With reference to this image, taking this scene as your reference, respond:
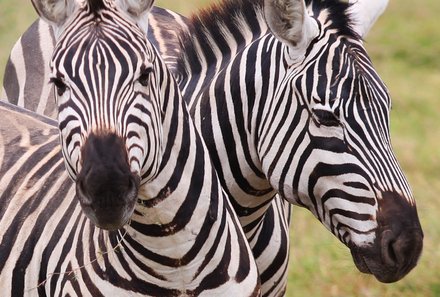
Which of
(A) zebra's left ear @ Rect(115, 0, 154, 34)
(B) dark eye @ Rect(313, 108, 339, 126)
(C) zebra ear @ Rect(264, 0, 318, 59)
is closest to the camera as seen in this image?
(A) zebra's left ear @ Rect(115, 0, 154, 34)

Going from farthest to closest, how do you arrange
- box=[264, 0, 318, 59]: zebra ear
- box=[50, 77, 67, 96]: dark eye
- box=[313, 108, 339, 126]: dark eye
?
box=[264, 0, 318, 59]: zebra ear, box=[313, 108, 339, 126]: dark eye, box=[50, 77, 67, 96]: dark eye

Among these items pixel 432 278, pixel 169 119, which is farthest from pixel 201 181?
pixel 432 278

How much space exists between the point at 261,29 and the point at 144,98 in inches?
60.4

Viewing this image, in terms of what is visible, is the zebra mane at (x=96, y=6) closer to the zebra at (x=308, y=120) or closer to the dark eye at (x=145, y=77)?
the dark eye at (x=145, y=77)

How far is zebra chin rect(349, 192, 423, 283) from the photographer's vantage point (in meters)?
4.42

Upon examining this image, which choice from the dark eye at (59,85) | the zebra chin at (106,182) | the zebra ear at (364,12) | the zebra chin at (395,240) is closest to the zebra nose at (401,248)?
the zebra chin at (395,240)

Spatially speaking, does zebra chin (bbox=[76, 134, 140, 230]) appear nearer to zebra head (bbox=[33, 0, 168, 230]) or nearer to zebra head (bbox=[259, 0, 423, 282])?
zebra head (bbox=[33, 0, 168, 230])

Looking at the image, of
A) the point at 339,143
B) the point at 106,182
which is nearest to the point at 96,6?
the point at 106,182

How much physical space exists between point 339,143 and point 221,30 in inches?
42.3

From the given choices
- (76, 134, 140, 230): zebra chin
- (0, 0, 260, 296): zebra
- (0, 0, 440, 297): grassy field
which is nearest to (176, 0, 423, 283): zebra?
(0, 0, 260, 296): zebra

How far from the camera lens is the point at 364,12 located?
5152mm

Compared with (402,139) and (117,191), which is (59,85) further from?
(402,139)

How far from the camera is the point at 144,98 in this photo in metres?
3.88

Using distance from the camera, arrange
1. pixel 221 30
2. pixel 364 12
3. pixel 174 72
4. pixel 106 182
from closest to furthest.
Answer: pixel 106 182
pixel 364 12
pixel 221 30
pixel 174 72
